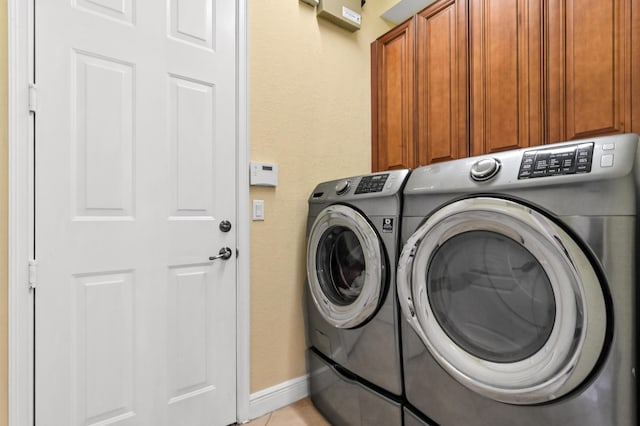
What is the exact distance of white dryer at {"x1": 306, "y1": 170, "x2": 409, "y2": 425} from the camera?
1.31 meters

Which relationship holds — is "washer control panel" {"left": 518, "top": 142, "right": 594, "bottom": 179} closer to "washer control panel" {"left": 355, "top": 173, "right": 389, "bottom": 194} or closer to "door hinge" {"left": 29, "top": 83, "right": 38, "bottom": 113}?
"washer control panel" {"left": 355, "top": 173, "right": 389, "bottom": 194}

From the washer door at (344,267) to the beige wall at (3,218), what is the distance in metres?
1.21

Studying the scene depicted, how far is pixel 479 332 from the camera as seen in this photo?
1046mm

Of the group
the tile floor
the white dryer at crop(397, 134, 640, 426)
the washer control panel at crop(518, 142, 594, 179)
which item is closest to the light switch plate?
the white dryer at crop(397, 134, 640, 426)

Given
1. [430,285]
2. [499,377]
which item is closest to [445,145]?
[430,285]

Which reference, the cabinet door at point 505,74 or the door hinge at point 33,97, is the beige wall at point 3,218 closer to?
the door hinge at point 33,97

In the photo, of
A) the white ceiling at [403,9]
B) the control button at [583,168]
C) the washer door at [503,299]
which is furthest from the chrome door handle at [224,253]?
the white ceiling at [403,9]

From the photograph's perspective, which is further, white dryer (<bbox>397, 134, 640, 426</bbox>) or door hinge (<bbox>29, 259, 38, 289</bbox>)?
door hinge (<bbox>29, 259, 38, 289</bbox>)

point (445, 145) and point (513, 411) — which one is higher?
point (445, 145)

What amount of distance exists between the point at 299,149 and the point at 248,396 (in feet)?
4.43

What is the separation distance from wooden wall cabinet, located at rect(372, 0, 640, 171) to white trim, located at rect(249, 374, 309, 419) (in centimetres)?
141

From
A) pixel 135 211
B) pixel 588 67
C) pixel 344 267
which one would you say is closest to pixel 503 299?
pixel 344 267

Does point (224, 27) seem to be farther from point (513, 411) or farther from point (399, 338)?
point (513, 411)

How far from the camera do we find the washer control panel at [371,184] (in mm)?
1390
